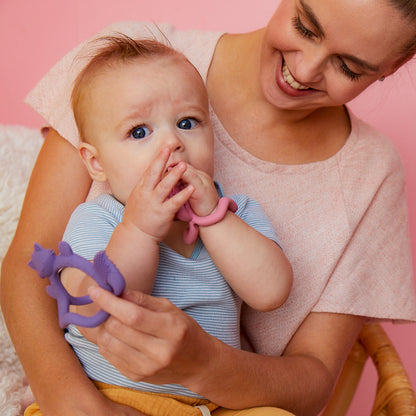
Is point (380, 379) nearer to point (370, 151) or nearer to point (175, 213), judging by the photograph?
point (370, 151)

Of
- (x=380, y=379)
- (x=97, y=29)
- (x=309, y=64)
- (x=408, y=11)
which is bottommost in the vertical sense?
(x=380, y=379)

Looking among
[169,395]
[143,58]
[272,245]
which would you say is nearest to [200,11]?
[143,58]

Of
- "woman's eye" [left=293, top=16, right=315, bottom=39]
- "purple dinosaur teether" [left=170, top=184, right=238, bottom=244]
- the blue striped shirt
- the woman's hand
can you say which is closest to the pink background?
"woman's eye" [left=293, top=16, right=315, bottom=39]

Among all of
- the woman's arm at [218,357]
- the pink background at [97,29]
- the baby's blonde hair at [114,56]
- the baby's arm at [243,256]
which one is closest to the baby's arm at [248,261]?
the baby's arm at [243,256]

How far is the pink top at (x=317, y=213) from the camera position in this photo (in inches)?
59.7

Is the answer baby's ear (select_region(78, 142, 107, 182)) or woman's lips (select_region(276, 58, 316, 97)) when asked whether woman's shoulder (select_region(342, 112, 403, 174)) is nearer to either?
woman's lips (select_region(276, 58, 316, 97))

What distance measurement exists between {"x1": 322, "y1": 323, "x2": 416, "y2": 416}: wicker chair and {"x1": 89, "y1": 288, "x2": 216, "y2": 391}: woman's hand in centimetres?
75

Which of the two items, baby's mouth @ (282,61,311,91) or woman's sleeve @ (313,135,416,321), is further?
woman's sleeve @ (313,135,416,321)

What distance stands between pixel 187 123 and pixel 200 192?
0.57 feet

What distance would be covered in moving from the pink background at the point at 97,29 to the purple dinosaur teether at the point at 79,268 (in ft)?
5.80

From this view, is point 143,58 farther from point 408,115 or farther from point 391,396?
point 408,115

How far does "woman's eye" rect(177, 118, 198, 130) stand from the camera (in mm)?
1204

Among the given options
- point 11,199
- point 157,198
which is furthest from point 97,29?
point 157,198

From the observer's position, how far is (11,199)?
1.68 metres
